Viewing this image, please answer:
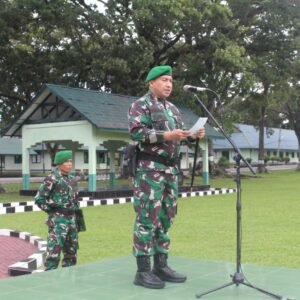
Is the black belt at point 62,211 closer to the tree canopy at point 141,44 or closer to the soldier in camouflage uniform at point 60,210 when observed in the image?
the soldier in camouflage uniform at point 60,210

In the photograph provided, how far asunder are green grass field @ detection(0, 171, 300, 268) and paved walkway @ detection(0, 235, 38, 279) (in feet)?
2.41

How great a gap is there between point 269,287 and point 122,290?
1.37 m

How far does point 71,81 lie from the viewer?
24719 millimetres

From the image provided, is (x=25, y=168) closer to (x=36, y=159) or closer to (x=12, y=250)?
(x=12, y=250)

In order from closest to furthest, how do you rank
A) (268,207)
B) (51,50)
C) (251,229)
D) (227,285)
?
(227,285) → (251,229) → (268,207) → (51,50)

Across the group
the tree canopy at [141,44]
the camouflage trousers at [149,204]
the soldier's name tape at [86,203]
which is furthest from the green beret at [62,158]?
the tree canopy at [141,44]

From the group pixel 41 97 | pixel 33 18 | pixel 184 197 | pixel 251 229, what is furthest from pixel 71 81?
pixel 251 229

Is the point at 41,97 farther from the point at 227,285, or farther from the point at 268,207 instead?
the point at 227,285

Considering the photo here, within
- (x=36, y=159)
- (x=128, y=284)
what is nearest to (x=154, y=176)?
(x=128, y=284)

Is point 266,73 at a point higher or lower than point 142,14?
lower

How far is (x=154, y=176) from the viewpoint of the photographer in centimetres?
502

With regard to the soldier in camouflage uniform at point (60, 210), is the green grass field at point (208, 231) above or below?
below

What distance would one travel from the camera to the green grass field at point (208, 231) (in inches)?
311

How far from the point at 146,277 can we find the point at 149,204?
69 cm
